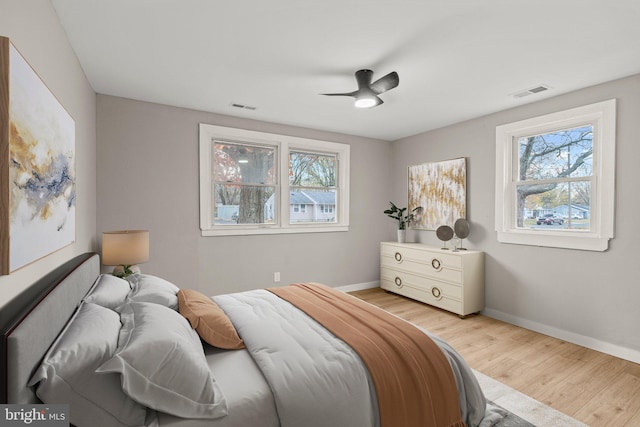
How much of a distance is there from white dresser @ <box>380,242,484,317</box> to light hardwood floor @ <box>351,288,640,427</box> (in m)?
0.22

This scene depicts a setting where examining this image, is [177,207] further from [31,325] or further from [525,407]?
[525,407]

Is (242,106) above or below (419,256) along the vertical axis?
above

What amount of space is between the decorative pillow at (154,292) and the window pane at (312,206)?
2.42m

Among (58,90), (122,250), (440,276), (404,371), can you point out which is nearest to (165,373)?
(404,371)

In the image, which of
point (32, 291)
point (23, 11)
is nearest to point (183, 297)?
point (32, 291)

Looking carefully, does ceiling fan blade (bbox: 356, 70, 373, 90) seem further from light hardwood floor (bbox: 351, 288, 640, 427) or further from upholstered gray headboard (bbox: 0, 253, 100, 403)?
light hardwood floor (bbox: 351, 288, 640, 427)

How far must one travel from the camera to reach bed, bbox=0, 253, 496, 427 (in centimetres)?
102

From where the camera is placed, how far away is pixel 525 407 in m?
2.03

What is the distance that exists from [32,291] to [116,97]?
8.73ft

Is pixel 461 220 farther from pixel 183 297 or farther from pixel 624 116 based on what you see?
pixel 183 297

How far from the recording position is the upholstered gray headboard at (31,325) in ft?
2.88

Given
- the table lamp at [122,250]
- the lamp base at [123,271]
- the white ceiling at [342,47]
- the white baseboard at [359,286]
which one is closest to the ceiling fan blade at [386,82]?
the white ceiling at [342,47]

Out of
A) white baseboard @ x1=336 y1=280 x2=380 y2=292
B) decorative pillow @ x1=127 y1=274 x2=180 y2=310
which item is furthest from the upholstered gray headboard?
white baseboard @ x1=336 y1=280 x2=380 y2=292

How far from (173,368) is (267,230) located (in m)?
2.97
